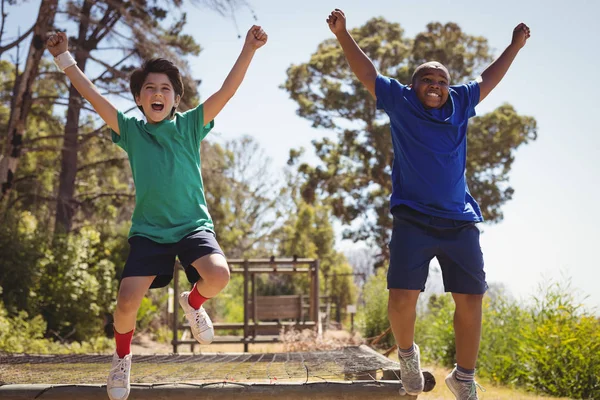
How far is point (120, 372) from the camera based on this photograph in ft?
10.6

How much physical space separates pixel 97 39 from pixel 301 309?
24.0 ft

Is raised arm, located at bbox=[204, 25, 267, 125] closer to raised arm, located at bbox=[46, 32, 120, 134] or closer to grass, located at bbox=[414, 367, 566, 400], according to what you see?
raised arm, located at bbox=[46, 32, 120, 134]

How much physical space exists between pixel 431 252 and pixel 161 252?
1.30 metres

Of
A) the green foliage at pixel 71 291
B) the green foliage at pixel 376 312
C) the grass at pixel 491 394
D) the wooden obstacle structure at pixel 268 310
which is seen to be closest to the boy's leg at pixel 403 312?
the grass at pixel 491 394


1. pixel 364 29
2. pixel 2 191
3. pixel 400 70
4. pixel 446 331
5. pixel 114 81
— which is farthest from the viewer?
pixel 364 29

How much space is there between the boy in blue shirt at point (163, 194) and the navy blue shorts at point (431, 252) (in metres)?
0.85

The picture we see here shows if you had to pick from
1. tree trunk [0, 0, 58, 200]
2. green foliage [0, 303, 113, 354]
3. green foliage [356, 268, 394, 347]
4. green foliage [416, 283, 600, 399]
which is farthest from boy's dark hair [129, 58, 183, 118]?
tree trunk [0, 0, 58, 200]

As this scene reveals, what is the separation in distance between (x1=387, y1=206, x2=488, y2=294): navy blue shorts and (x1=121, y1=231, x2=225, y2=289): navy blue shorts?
889 millimetres

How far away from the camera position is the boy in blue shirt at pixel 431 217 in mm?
3178

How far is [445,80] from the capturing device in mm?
3395

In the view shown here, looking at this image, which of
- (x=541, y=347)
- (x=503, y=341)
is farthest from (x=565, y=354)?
(x=503, y=341)

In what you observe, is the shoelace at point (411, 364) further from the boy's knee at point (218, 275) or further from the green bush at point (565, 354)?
the green bush at point (565, 354)

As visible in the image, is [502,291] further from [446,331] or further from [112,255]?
A: [112,255]

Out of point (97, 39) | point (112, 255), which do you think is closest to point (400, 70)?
Answer: point (97, 39)
